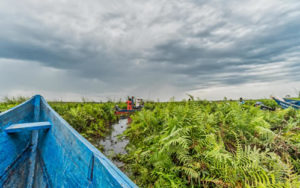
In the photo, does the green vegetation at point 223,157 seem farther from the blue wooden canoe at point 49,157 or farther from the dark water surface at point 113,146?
the blue wooden canoe at point 49,157

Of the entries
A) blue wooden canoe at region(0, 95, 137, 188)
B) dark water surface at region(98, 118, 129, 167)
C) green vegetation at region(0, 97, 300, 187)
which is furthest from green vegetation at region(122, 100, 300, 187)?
blue wooden canoe at region(0, 95, 137, 188)

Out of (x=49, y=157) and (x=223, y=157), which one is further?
(x=49, y=157)

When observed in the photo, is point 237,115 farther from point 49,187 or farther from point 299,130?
point 49,187

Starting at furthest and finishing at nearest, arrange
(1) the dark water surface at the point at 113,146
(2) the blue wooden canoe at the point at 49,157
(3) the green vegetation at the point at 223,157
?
(1) the dark water surface at the point at 113,146 → (3) the green vegetation at the point at 223,157 → (2) the blue wooden canoe at the point at 49,157

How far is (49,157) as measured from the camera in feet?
7.12

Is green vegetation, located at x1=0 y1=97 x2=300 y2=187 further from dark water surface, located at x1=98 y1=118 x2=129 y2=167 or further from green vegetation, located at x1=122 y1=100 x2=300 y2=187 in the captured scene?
dark water surface, located at x1=98 y1=118 x2=129 y2=167

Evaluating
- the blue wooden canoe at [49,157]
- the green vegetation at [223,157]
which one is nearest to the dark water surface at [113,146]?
the green vegetation at [223,157]

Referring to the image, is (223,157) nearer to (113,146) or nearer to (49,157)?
(49,157)

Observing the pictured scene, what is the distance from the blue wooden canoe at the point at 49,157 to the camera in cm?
123

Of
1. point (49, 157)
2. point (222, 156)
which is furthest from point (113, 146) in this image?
point (222, 156)

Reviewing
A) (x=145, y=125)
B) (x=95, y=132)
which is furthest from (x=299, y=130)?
(x=95, y=132)

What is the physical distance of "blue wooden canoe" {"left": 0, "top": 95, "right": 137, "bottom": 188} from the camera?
1228 mm

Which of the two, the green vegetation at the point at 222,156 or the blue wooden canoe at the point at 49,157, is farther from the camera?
the green vegetation at the point at 222,156

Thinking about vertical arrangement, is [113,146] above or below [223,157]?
below
